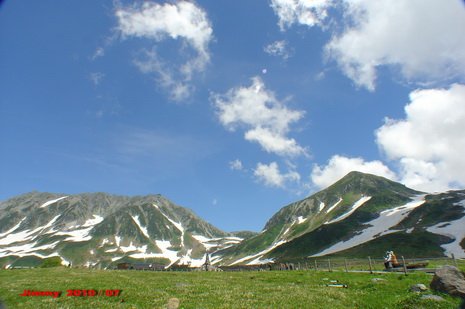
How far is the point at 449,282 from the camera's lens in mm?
19547

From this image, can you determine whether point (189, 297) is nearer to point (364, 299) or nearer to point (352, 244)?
point (364, 299)

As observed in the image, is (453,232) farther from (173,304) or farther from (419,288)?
(173,304)

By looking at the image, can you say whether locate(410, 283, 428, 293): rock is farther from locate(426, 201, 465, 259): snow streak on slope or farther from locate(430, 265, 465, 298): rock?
locate(426, 201, 465, 259): snow streak on slope

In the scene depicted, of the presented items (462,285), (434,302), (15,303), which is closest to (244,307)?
(434,302)

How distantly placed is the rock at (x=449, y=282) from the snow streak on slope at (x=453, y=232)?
11813 cm

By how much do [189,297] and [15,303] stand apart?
38.3 ft

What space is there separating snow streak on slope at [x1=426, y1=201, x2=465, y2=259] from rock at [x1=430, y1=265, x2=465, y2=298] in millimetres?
118135

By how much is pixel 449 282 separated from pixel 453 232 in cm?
15609

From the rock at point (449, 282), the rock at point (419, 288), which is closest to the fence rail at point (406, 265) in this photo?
the rock at point (419, 288)

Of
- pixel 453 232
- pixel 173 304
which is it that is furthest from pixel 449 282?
pixel 453 232

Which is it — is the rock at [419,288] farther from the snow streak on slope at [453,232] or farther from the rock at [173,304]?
the snow streak on slope at [453,232]

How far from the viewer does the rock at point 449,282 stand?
738 inches

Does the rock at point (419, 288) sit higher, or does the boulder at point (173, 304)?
the boulder at point (173, 304)

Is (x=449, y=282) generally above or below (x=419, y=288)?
above
